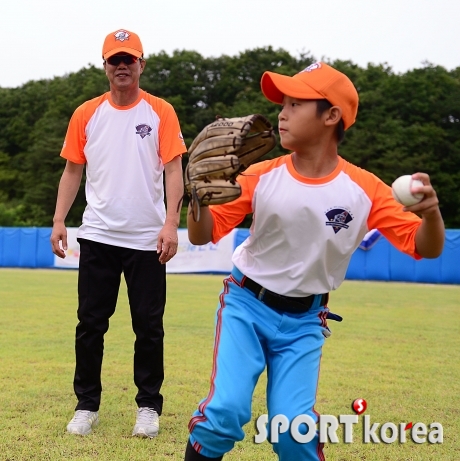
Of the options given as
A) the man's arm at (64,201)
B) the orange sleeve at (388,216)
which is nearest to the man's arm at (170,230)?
the man's arm at (64,201)

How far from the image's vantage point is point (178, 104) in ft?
165

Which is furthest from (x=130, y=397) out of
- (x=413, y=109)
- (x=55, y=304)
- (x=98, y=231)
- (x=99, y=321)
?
(x=413, y=109)

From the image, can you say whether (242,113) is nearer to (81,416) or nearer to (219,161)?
(81,416)

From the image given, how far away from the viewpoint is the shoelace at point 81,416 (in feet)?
13.7

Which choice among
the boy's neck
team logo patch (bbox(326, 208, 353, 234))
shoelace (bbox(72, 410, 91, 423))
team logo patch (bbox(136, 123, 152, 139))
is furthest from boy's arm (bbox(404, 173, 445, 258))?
shoelace (bbox(72, 410, 91, 423))

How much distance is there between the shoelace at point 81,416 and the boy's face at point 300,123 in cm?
213

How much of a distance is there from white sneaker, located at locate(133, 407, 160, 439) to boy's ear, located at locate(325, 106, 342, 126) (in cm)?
210

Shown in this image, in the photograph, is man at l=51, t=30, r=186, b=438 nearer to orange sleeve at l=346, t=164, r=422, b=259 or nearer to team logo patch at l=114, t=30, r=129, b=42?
team logo patch at l=114, t=30, r=129, b=42

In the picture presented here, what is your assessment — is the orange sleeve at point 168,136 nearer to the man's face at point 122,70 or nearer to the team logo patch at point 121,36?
the man's face at point 122,70

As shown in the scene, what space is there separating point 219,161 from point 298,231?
52cm

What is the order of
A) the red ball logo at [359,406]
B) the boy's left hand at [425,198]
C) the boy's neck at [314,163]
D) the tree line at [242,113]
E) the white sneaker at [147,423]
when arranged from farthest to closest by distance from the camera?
the tree line at [242,113]
the red ball logo at [359,406]
the white sneaker at [147,423]
the boy's neck at [314,163]
the boy's left hand at [425,198]

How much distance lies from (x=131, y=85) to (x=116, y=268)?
3.82 ft

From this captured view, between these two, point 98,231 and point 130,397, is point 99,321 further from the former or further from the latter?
point 130,397

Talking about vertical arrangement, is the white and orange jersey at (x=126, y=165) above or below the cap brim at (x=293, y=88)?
below
